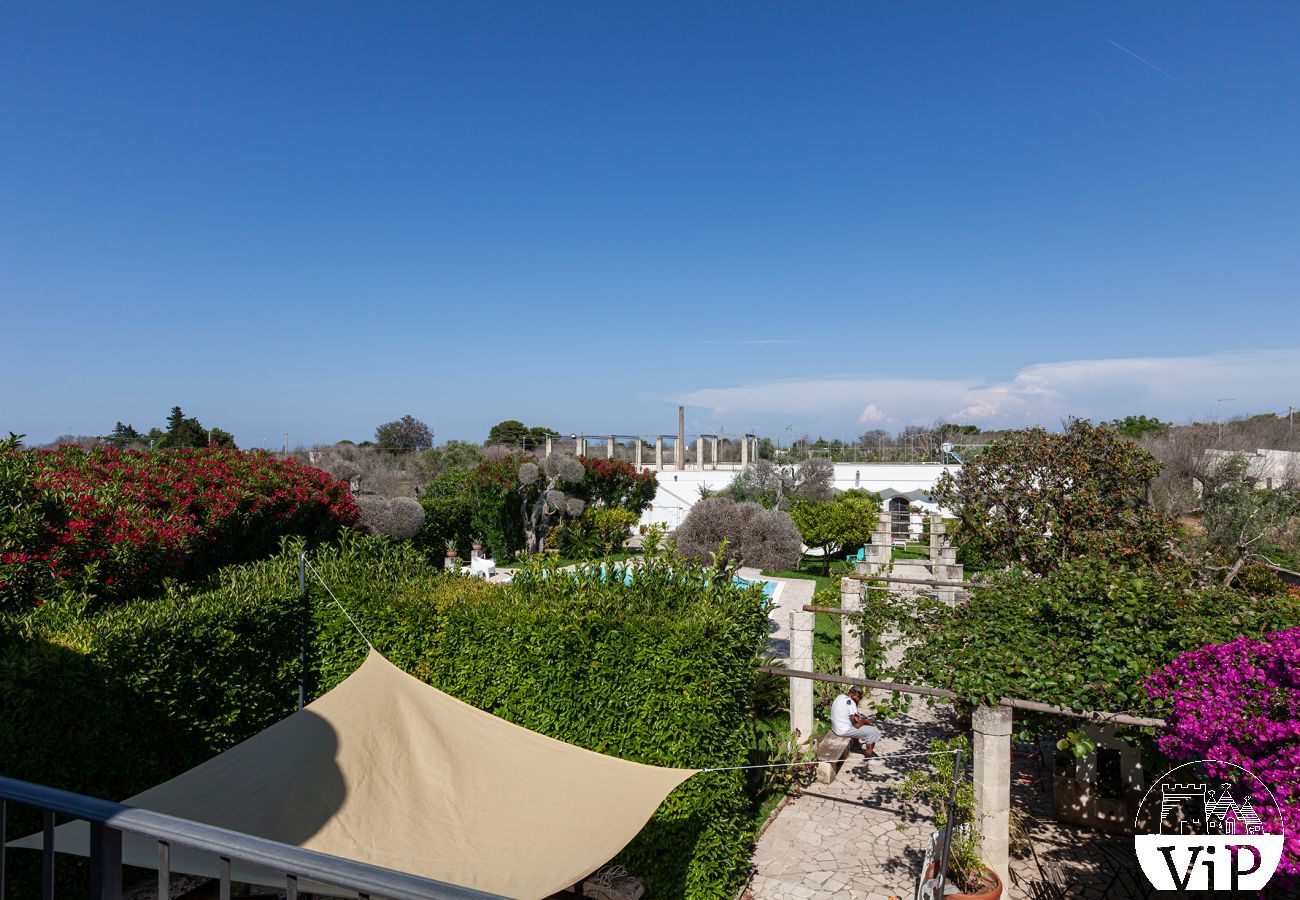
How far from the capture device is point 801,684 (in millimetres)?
7344

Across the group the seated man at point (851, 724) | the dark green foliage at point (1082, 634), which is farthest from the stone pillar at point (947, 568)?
the dark green foliage at point (1082, 634)

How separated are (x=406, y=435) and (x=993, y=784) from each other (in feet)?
143

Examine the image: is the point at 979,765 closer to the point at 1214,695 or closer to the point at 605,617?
the point at 1214,695

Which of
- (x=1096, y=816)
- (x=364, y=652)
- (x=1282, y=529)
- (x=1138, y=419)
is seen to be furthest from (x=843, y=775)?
(x=1138, y=419)

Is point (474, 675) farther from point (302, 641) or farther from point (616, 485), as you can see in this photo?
point (616, 485)

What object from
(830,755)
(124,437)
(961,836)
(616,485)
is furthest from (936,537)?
(124,437)

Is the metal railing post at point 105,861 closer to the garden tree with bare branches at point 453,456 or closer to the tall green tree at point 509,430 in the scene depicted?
the garden tree with bare branches at point 453,456

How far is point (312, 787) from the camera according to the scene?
432 centimetres

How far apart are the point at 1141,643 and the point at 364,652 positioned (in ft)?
20.4

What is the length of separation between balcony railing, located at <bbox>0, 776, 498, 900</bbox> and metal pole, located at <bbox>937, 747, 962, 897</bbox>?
449cm

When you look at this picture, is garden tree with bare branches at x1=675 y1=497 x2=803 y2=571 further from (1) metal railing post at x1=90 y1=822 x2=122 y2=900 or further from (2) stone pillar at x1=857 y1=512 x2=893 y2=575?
(1) metal railing post at x1=90 y1=822 x2=122 y2=900

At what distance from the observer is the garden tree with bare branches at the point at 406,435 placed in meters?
44.6

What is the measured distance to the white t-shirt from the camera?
24.3 ft

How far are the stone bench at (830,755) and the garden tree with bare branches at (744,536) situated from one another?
16.1ft
